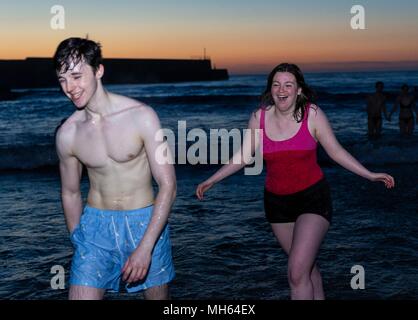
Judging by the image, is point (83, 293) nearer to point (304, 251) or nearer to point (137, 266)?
point (137, 266)

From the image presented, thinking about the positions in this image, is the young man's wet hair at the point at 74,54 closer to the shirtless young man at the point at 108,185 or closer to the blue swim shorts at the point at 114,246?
the shirtless young man at the point at 108,185

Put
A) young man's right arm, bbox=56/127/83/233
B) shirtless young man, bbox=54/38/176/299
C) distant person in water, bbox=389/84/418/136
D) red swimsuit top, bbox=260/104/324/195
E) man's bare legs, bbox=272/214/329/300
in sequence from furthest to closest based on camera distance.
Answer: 1. distant person in water, bbox=389/84/418/136
2. red swimsuit top, bbox=260/104/324/195
3. man's bare legs, bbox=272/214/329/300
4. young man's right arm, bbox=56/127/83/233
5. shirtless young man, bbox=54/38/176/299

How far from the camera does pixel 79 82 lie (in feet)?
10.2

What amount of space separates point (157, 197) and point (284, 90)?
155 centimetres

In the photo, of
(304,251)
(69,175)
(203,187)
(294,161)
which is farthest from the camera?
(203,187)

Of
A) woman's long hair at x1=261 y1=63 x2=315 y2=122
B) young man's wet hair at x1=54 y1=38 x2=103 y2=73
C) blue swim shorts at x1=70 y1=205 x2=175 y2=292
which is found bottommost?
blue swim shorts at x1=70 y1=205 x2=175 y2=292

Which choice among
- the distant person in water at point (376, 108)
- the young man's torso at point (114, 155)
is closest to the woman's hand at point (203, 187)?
the young man's torso at point (114, 155)

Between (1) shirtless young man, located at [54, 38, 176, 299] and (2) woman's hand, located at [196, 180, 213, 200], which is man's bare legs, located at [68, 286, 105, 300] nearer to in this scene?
(1) shirtless young man, located at [54, 38, 176, 299]

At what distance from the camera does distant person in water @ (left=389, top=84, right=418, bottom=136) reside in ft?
58.8

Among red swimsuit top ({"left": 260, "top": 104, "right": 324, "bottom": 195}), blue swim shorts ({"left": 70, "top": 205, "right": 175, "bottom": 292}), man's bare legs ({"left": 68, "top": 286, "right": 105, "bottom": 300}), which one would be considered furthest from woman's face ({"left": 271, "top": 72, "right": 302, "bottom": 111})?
man's bare legs ({"left": 68, "top": 286, "right": 105, "bottom": 300})

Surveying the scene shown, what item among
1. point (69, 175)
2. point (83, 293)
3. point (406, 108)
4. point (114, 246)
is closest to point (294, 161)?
point (114, 246)

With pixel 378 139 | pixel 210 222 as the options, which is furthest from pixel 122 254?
pixel 378 139

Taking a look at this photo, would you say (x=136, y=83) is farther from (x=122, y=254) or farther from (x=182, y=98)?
(x=122, y=254)

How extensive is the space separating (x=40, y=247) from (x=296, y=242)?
14.6 feet
